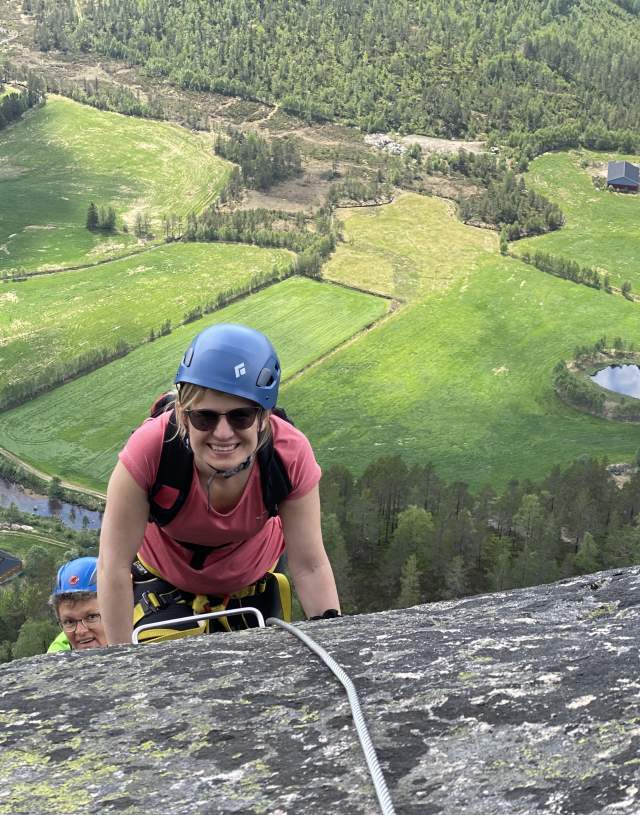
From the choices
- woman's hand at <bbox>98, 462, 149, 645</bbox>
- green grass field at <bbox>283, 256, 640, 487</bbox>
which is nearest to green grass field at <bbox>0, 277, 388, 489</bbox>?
green grass field at <bbox>283, 256, 640, 487</bbox>

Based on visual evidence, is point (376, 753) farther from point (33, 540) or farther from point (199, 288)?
point (199, 288)

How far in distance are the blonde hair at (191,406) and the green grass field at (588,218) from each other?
151046mm

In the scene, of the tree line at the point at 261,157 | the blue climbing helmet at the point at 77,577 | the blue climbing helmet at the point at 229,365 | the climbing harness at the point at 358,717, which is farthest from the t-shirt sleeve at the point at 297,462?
the tree line at the point at 261,157

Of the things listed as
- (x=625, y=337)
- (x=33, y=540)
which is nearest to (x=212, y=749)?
(x=33, y=540)

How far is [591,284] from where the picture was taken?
15075 centimetres

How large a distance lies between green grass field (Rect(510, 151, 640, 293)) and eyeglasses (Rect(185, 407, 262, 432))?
496ft

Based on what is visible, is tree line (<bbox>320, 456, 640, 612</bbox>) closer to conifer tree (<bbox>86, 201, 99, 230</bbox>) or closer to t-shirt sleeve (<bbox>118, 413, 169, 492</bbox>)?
t-shirt sleeve (<bbox>118, 413, 169, 492</bbox>)

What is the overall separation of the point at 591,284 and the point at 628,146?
211 feet

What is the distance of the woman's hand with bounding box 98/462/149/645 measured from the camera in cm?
645

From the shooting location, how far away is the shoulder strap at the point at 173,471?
21.2ft

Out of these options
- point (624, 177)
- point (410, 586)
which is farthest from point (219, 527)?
point (624, 177)

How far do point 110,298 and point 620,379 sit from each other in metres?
76.9

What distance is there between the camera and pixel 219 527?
6.91m

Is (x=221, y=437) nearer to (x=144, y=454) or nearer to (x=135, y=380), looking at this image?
(x=144, y=454)
